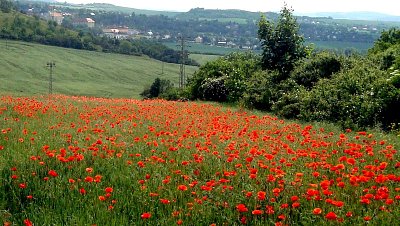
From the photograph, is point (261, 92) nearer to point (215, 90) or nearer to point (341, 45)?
point (215, 90)

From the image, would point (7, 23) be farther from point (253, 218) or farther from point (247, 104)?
point (253, 218)

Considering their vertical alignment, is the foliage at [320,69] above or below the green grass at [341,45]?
above

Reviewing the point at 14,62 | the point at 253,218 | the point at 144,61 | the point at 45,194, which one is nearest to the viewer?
the point at 253,218

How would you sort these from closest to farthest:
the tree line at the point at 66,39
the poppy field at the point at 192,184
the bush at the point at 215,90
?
the poppy field at the point at 192,184, the bush at the point at 215,90, the tree line at the point at 66,39

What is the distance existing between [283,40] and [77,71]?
9630 cm

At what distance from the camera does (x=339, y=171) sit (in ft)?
19.4

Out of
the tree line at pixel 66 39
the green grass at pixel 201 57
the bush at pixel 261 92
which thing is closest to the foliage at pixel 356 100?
the bush at pixel 261 92

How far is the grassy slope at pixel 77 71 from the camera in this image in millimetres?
91812

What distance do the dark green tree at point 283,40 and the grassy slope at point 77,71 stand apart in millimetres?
68294

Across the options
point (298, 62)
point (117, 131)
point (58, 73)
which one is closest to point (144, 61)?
point (58, 73)

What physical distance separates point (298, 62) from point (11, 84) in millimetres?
78245

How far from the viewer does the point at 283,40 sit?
22.2 meters

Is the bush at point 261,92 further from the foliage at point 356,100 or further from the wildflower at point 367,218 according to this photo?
the wildflower at point 367,218

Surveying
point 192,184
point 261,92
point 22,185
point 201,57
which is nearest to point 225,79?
point 261,92
